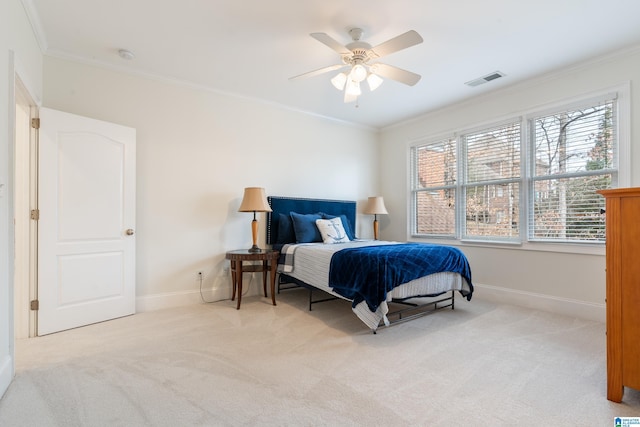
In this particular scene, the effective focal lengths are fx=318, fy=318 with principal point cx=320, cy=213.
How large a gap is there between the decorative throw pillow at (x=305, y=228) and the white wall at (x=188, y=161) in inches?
18.0

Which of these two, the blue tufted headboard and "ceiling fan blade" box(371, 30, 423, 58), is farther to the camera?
the blue tufted headboard

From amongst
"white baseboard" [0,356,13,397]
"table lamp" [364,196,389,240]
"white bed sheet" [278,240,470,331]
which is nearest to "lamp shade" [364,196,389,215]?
"table lamp" [364,196,389,240]

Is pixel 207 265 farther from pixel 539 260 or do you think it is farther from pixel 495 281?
pixel 539 260

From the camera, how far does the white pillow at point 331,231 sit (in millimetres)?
4156

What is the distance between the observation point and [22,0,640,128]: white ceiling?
2420 millimetres

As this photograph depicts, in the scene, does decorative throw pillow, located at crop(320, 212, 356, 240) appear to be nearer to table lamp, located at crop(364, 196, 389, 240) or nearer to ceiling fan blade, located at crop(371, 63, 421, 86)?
table lamp, located at crop(364, 196, 389, 240)

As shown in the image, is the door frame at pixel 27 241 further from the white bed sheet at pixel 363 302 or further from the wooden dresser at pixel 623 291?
the wooden dresser at pixel 623 291

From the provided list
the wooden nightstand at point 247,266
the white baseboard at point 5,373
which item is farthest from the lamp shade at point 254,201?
the white baseboard at point 5,373

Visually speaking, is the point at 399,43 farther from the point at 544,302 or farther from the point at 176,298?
the point at 176,298

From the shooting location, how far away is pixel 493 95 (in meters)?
4.05

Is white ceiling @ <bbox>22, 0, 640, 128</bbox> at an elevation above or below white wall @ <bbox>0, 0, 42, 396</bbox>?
above

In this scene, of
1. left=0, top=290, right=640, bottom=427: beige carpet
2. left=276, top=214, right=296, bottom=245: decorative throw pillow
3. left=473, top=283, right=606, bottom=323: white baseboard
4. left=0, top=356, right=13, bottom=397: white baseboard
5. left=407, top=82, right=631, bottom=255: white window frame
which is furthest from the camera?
left=276, top=214, right=296, bottom=245: decorative throw pillow

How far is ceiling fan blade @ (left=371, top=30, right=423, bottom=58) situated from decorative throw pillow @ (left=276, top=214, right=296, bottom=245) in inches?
93.8

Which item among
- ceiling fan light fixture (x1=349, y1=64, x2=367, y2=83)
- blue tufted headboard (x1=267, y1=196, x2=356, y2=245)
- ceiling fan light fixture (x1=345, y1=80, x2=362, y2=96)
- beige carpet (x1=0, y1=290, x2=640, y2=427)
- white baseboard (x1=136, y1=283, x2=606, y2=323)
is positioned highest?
ceiling fan light fixture (x1=349, y1=64, x2=367, y2=83)
